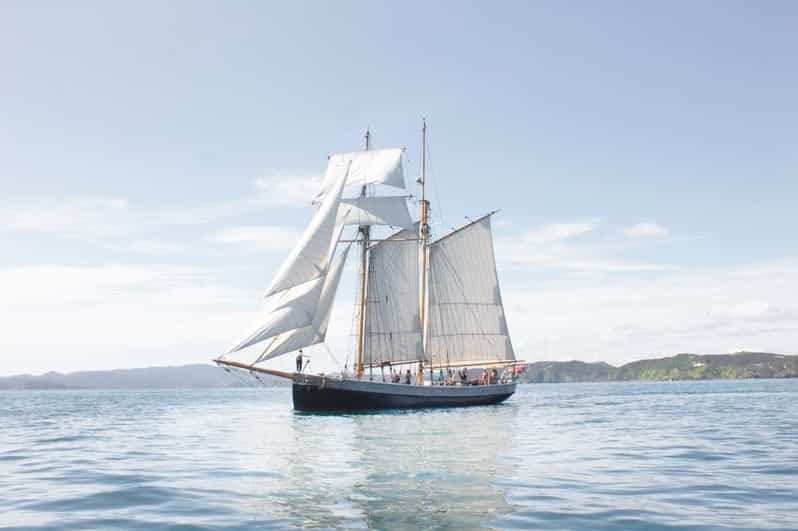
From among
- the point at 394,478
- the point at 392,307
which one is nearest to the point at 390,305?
the point at 392,307

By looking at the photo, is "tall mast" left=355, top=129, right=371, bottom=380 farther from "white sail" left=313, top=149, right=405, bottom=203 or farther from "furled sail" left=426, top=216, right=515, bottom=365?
"furled sail" left=426, top=216, right=515, bottom=365

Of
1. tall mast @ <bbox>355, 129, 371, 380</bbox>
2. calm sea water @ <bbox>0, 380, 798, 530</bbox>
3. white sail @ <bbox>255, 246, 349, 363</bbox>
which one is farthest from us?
tall mast @ <bbox>355, 129, 371, 380</bbox>

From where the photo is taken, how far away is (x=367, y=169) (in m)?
63.8

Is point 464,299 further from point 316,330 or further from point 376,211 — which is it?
point 316,330

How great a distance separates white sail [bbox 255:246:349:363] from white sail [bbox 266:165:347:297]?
3.29 m

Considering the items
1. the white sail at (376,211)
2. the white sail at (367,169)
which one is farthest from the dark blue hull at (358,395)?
the white sail at (367,169)

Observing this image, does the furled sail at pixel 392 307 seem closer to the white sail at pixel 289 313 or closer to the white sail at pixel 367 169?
the white sail at pixel 367 169

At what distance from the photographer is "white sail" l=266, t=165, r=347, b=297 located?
1917 inches

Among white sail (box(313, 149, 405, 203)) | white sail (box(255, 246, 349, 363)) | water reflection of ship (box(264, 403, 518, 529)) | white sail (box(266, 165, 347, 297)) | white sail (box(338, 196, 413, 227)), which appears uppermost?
white sail (box(313, 149, 405, 203))

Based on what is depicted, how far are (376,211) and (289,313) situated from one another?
1772cm

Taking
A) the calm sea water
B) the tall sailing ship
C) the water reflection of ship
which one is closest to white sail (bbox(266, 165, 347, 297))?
the tall sailing ship

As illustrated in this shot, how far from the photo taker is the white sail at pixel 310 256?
4869 cm

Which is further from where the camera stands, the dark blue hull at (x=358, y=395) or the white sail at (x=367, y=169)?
the white sail at (x=367, y=169)

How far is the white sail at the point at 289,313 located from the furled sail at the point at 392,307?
35.9 feet
